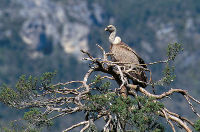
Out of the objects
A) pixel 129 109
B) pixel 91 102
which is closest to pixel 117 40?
pixel 129 109

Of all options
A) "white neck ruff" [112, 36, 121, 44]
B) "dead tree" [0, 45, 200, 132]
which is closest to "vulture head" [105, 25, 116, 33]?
"white neck ruff" [112, 36, 121, 44]

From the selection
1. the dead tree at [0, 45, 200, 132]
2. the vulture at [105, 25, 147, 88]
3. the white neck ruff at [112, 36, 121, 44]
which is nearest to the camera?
the dead tree at [0, 45, 200, 132]

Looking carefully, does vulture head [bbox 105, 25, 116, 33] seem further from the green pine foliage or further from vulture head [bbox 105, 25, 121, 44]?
the green pine foliage

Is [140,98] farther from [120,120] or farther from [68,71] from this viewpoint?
[68,71]

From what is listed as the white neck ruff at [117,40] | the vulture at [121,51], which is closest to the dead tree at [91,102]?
the vulture at [121,51]

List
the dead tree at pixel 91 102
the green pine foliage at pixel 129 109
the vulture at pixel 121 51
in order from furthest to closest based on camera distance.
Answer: the vulture at pixel 121 51 < the dead tree at pixel 91 102 < the green pine foliage at pixel 129 109

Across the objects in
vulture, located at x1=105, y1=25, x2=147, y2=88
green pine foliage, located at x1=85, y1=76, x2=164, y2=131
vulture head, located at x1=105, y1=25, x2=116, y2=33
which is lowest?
green pine foliage, located at x1=85, y1=76, x2=164, y2=131

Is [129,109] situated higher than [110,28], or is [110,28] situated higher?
Result: [110,28]

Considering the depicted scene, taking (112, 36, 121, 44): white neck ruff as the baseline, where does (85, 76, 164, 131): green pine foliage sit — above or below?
below

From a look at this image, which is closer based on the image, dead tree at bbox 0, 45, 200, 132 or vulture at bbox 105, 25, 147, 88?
dead tree at bbox 0, 45, 200, 132

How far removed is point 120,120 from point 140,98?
62 cm

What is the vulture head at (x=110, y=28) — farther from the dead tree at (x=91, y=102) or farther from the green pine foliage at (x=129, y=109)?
the green pine foliage at (x=129, y=109)

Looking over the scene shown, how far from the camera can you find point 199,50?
199500 mm

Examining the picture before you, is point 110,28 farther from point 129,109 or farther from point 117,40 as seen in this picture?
point 129,109
